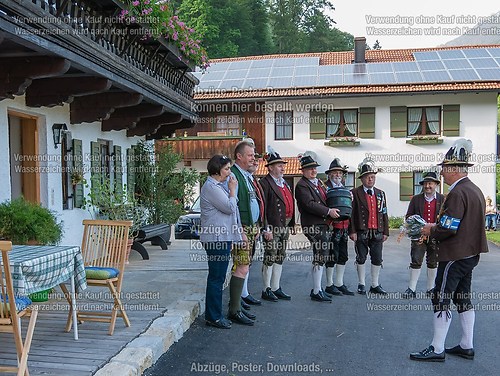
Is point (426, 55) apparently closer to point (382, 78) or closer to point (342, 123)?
point (382, 78)

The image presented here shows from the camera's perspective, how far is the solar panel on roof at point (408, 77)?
21.3 m

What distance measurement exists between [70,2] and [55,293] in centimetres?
339

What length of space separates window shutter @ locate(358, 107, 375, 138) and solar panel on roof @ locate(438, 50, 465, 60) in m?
5.04

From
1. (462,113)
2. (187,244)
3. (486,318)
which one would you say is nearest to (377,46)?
(462,113)

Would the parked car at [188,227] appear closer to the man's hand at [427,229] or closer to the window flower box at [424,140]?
the man's hand at [427,229]

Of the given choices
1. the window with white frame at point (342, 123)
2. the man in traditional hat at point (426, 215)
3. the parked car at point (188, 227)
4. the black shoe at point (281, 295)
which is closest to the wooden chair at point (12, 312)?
the black shoe at point (281, 295)

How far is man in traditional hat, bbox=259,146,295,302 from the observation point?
6.66 metres

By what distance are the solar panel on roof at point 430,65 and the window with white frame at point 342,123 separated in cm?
380

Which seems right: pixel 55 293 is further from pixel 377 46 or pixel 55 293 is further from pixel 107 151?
pixel 377 46

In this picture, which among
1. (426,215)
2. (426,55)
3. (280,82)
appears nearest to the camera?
(426,215)

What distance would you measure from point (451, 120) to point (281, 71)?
807cm

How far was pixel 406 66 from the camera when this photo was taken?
2309 cm

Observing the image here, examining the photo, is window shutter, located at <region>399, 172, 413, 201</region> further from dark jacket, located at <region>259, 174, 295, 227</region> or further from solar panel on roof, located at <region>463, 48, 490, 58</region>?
dark jacket, located at <region>259, 174, 295, 227</region>

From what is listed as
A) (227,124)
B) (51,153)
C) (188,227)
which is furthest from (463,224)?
(227,124)
